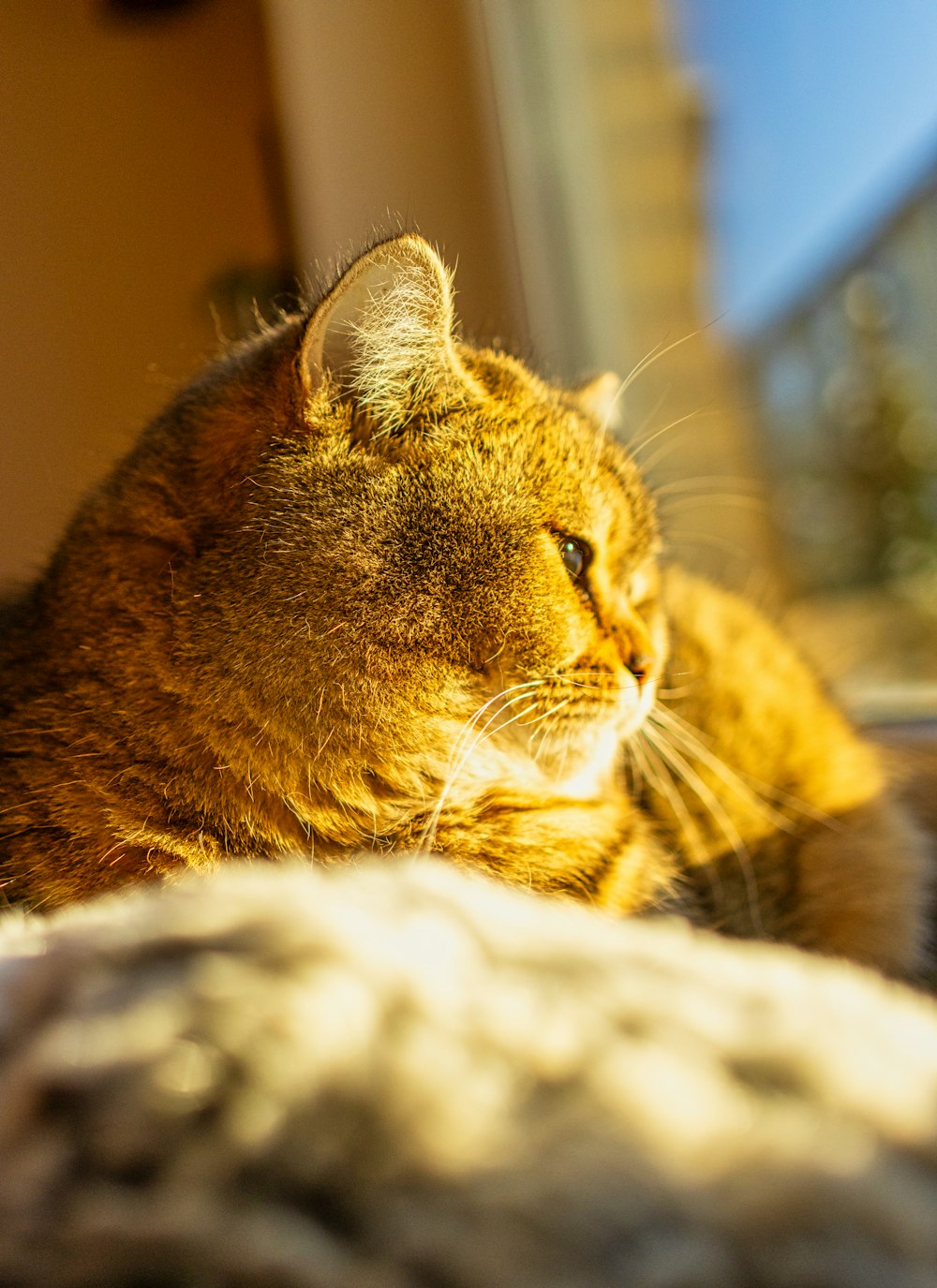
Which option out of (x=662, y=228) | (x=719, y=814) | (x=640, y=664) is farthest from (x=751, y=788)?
(x=662, y=228)

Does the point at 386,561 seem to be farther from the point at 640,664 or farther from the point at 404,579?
the point at 640,664

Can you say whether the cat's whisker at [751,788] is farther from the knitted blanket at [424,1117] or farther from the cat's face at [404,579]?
the knitted blanket at [424,1117]

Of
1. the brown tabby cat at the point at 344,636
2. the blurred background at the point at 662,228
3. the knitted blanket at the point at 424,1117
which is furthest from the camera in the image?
the blurred background at the point at 662,228

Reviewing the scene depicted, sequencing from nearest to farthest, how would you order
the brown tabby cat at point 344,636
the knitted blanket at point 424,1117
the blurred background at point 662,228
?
1. the knitted blanket at point 424,1117
2. the brown tabby cat at point 344,636
3. the blurred background at point 662,228

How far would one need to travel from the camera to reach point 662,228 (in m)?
2.27

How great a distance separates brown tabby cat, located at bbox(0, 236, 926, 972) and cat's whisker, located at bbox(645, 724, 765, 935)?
8 centimetres

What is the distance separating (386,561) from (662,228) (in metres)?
1.84

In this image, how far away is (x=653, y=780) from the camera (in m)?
1.03

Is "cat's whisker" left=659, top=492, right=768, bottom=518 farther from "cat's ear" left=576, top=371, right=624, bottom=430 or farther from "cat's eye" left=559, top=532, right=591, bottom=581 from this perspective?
"cat's eye" left=559, top=532, right=591, bottom=581

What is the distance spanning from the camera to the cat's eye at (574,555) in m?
0.85

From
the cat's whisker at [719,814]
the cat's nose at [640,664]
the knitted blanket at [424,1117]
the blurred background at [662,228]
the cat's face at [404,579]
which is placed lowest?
the cat's whisker at [719,814]

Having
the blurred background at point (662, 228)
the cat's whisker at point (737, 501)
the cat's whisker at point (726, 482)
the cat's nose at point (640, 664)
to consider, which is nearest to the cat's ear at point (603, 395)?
the cat's nose at point (640, 664)

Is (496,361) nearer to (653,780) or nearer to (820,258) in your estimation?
(653,780)

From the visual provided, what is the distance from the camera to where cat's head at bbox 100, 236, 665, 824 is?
2.33 feet
